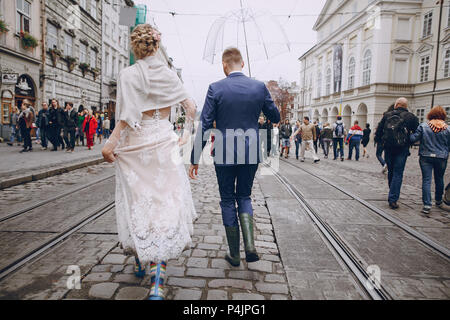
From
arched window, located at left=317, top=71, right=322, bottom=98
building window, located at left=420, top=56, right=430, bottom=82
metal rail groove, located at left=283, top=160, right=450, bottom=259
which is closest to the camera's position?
metal rail groove, located at left=283, top=160, right=450, bottom=259

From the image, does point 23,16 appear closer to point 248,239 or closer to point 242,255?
point 242,255

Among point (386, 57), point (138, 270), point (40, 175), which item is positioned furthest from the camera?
point (386, 57)

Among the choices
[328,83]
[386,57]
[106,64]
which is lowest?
[106,64]

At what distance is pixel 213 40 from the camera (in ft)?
14.2

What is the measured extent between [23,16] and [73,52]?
574cm

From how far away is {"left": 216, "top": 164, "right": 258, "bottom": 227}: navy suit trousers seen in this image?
2922mm

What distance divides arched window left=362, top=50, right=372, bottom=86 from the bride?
36.7 metres

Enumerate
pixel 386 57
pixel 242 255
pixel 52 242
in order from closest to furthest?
pixel 242 255 < pixel 52 242 < pixel 386 57

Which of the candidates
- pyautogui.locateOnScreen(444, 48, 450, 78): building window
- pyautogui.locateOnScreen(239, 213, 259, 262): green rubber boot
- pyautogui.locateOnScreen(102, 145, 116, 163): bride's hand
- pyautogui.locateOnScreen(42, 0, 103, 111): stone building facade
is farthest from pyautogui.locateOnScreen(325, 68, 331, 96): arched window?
pyautogui.locateOnScreen(102, 145, 116, 163): bride's hand

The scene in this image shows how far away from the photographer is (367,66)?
34969 mm

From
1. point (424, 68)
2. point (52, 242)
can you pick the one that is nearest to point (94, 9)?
point (52, 242)

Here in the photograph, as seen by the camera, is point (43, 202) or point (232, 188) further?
point (43, 202)

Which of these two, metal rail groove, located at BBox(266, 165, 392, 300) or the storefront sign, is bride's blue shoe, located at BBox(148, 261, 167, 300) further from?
the storefront sign
